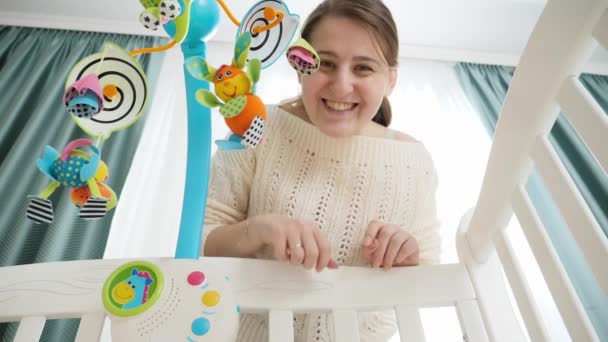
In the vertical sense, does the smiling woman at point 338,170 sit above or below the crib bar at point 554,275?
above

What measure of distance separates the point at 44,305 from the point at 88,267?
0.18 feet

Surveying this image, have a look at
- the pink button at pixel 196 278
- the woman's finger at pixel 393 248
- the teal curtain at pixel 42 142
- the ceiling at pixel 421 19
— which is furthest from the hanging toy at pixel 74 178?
the ceiling at pixel 421 19

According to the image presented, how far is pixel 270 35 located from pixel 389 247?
0.29 m

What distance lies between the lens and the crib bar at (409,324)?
372 mm

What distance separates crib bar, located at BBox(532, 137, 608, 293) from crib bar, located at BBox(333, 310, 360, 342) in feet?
0.74

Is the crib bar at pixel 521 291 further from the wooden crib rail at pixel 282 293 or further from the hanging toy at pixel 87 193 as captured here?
the hanging toy at pixel 87 193

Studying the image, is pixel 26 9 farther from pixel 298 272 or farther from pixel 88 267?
pixel 298 272

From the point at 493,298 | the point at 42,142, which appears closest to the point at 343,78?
the point at 493,298

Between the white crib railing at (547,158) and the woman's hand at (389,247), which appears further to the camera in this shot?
the woman's hand at (389,247)

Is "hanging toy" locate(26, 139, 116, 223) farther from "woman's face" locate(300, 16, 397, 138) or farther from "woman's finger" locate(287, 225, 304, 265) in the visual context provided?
"woman's face" locate(300, 16, 397, 138)

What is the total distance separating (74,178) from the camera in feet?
0.99

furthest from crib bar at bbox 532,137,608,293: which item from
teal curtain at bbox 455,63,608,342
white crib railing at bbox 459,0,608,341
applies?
teal curtain at bbox 455,63,608,342

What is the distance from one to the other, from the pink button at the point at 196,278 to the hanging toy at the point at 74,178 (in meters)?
0.10

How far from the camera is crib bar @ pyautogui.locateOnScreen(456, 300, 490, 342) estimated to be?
1.28 feet
